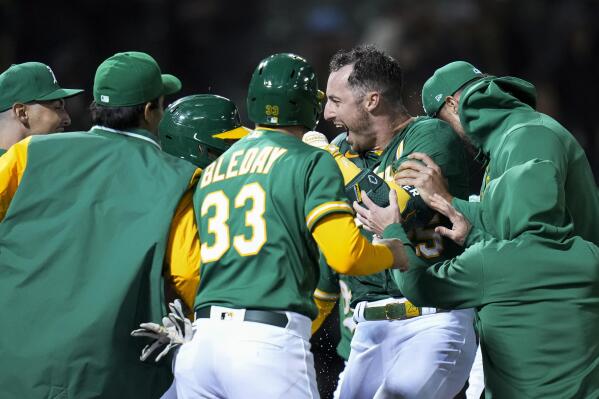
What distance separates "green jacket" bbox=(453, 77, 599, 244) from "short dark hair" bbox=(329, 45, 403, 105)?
2.77 ft

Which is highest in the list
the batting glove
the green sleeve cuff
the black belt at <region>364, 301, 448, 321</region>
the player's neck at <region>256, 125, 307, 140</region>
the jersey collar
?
the player's neck at <region>256, 125, 307, 140</region>

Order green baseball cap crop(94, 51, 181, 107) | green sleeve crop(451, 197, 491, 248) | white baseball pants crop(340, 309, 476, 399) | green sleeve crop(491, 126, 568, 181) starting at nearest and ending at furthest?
1. green sleeve crop(491, 126, 568, 181)
2. green sleeve crop(451, 197, 491, 248)
3. green baseball cap crop(94, 51, 181, 107)
4. white baseball pants crop(340, 309, 476, 399)

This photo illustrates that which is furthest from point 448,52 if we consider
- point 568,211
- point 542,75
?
point 568,211

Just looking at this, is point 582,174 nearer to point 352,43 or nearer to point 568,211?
point 568,211

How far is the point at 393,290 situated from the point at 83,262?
1.48 metres

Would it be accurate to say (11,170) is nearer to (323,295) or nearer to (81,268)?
(81,268)

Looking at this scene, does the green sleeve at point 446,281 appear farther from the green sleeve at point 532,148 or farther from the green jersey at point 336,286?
the green jersey at point 336,286

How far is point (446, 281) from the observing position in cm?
355

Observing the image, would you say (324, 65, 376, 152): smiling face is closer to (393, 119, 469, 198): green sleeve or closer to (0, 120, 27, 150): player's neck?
(393, 119, 469, 198): green sleeve

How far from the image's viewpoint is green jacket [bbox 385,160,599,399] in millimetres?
3350

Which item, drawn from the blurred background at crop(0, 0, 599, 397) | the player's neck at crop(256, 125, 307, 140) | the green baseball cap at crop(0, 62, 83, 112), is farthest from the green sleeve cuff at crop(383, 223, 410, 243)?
the blurred background at crop(0, 0, 599, 397)

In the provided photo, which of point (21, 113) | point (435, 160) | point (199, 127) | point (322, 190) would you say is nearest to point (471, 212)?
point (435, 160)

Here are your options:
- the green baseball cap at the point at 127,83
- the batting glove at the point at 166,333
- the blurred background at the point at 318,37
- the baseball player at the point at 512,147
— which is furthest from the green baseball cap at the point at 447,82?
the blurred background at the point at 318,37

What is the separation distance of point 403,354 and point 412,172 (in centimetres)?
88
